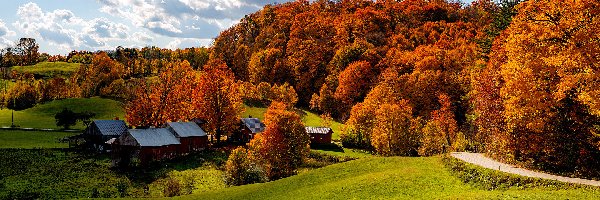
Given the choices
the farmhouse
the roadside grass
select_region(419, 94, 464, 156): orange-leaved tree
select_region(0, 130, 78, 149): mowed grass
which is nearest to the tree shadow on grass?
the roadside grass

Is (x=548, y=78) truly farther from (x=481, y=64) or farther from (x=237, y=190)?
(x=481, y=64)

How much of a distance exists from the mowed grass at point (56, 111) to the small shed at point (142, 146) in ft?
169

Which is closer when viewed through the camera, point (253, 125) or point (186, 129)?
point (186, 129)

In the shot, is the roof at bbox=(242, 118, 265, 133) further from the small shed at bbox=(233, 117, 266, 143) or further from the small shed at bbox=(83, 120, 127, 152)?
the small shed at bbox=(83, 120, 127, 152)

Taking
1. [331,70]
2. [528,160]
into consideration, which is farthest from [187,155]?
[331,70]

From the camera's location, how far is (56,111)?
137m

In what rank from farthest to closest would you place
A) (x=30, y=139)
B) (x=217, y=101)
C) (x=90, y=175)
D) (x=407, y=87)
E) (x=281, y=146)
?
(x=407, y=87)
(x=30, y=139)
(x=217, y=101)
(x=281, y=146)
(x=90, y=175)

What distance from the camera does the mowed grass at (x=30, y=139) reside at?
8556cm

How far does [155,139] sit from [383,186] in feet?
172

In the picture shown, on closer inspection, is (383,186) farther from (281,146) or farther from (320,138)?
(320,138)

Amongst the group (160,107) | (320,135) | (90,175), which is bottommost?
(90,175)

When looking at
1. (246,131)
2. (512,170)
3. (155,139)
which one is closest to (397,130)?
(246,131)

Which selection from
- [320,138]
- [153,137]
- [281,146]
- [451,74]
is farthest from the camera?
[451,74]

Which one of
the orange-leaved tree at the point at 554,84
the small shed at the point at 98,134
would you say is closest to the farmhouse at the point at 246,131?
the small shed at the point at 98,134
